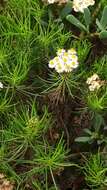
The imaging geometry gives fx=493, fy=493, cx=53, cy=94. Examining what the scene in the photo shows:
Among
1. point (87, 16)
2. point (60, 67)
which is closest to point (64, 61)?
point (60, 67)

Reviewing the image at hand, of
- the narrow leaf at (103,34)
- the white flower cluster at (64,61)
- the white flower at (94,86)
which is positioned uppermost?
the narrow leaf at (103,34)

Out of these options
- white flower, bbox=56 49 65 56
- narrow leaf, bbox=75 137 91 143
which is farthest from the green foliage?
white flower, bbox=56 49 65 56

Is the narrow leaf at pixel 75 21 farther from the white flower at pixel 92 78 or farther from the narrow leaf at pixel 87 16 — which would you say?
the white flower at pixel 92 78

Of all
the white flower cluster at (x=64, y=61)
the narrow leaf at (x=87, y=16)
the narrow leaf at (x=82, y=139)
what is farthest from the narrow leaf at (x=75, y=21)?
the narrow leaf at (x=82, y=139)

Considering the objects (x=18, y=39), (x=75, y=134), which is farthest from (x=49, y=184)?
(x=18, y=39)

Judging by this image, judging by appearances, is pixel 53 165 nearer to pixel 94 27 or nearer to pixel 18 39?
pixel 18 39

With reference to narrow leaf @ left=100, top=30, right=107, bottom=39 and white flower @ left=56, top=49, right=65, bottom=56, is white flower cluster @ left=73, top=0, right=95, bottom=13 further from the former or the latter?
white flower @ left=56, top=49, right=65, bottom=56
